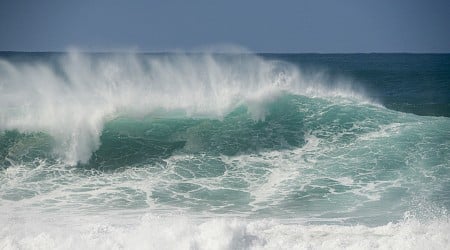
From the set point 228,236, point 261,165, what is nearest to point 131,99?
point 261,165

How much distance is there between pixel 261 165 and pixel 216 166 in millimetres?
1347

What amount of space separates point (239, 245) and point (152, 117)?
10.6m

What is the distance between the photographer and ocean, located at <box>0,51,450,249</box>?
367 inches

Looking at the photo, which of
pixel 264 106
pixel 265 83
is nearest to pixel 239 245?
pixel 264 106

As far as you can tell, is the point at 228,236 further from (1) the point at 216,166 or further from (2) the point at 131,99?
(2) the point at 131,99

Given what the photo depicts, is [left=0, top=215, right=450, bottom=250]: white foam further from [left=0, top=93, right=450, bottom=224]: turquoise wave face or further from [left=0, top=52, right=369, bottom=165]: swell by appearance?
[left=0, top=52, right=369, bottom=165]: swell

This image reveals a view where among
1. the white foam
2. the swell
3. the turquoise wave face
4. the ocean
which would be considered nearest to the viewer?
the white foam

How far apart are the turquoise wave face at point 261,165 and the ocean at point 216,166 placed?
59 mm

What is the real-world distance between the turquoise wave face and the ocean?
59 millimetres

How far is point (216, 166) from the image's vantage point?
48.1 feet

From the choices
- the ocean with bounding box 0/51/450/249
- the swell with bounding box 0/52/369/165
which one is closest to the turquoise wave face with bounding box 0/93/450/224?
the ocean with bounding box 0/51/450/249

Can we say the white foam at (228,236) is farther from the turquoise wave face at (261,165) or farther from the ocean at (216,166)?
the turquoise wave face at (261,165)

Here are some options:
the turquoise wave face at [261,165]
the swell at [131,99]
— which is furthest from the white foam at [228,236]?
the swell at [131,99]

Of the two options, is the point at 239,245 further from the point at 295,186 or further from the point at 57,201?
A: the point at 57,201
